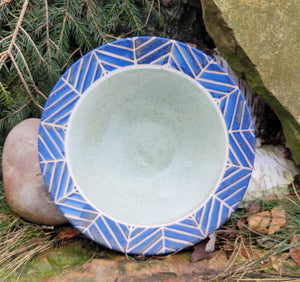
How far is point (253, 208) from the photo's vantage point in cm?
151

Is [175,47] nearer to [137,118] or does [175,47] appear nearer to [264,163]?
[137,118]

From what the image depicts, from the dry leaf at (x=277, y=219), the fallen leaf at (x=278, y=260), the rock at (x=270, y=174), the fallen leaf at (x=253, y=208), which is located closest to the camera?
the fallen leaf at (x=278, y=260)

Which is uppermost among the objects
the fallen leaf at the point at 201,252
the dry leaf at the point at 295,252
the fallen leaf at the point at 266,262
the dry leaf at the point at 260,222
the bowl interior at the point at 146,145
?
the bowl interior at the point at 146,145

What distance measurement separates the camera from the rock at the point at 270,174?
1.61m

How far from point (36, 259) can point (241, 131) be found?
3.33 ft

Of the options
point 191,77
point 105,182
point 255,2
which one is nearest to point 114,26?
point 191,77

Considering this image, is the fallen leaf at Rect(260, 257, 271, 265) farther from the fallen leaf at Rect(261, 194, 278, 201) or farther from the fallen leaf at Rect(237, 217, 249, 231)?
the fallen leaf at Rect(261, 194, 278, 201)

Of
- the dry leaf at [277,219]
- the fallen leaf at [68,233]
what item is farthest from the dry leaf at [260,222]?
the fallen leaf at [68,233]

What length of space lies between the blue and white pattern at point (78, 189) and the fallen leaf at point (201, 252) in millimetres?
47

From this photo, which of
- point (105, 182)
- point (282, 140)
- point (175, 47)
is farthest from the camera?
point (282, 140)

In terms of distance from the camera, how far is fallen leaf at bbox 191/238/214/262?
1316mm

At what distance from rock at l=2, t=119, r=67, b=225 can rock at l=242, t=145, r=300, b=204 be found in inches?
38.5

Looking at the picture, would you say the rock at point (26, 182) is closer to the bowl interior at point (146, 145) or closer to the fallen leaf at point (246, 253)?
the bowl interior at point (146, 145)

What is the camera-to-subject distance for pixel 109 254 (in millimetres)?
1350
